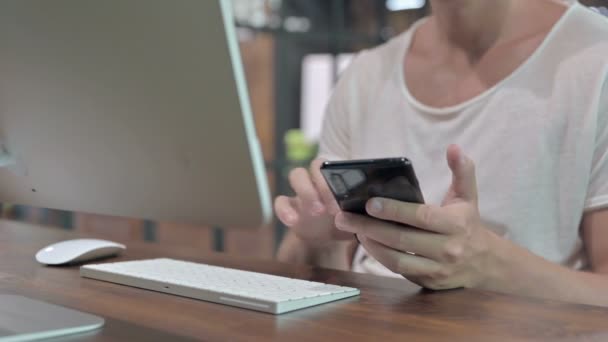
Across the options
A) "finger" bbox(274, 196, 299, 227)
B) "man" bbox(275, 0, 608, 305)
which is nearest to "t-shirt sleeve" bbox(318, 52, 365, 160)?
"man" bbox(275, 0, 608, 305)

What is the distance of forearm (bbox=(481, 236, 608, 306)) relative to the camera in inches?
32.6

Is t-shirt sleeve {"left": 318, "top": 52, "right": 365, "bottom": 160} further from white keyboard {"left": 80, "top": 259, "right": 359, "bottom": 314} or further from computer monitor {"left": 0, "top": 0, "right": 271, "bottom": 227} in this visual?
computer monitor {"left": 0, "top": 0, "right": 271, "bottom": 227}

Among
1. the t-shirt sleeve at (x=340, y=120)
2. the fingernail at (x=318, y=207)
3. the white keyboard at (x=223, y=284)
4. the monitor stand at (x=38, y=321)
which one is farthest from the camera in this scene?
the t-shirt sleeve at (x=340, y=120)

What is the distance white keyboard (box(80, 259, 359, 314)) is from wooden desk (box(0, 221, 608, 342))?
1 centimetres

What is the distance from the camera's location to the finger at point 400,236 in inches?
30.3

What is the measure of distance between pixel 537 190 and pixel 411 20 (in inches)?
95.3

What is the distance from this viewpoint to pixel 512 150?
1116mm

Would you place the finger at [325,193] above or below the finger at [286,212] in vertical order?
above

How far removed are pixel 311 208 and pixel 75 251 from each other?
30 centimetres

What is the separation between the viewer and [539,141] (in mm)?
1091

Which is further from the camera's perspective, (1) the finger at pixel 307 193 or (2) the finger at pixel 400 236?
(1) the finger at pixel 307 193

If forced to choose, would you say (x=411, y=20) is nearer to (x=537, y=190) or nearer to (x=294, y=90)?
(x=294, y=90)

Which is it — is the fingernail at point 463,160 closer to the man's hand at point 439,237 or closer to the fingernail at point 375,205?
the man's hand at point 439,237

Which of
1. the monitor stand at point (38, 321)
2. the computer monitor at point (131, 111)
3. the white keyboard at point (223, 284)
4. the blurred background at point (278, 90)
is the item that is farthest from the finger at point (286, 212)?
the blurred background at point (278, 90)
